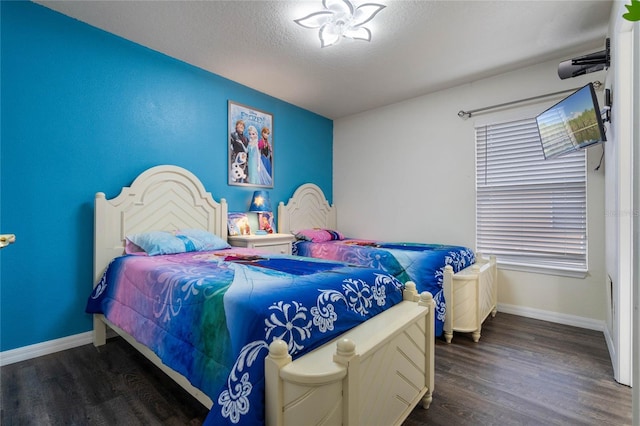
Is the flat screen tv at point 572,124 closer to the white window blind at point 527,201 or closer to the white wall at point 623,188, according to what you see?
the white wall at point 623,188

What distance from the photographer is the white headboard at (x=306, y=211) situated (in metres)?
3.87

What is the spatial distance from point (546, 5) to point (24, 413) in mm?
4076

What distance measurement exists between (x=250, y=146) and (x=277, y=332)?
279 centimetres

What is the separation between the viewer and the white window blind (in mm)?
2834

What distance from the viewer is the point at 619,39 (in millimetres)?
1876

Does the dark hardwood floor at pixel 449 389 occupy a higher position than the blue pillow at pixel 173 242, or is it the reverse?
the blue pillow at pixel 173 242

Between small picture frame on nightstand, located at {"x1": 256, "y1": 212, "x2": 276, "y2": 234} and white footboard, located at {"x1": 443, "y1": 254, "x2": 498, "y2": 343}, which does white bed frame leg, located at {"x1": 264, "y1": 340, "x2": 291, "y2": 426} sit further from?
small picture frame on nightstand, located at {"x1": 256, "y1": 212, "x2": 276, "y2": 234}

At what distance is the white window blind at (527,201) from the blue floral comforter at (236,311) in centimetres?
210

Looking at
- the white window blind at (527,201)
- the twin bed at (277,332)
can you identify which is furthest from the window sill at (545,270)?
the twin bed at (277,332)

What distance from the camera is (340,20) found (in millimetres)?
2229

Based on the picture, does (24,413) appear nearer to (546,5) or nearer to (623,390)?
(623,390)

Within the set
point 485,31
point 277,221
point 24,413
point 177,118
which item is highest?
point 485,31

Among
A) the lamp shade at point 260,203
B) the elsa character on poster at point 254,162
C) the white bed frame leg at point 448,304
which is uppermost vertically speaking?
the elsa character on poster at point 254,162

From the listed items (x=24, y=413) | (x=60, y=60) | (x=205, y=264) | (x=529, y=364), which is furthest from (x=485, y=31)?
(x=24, y=413)
